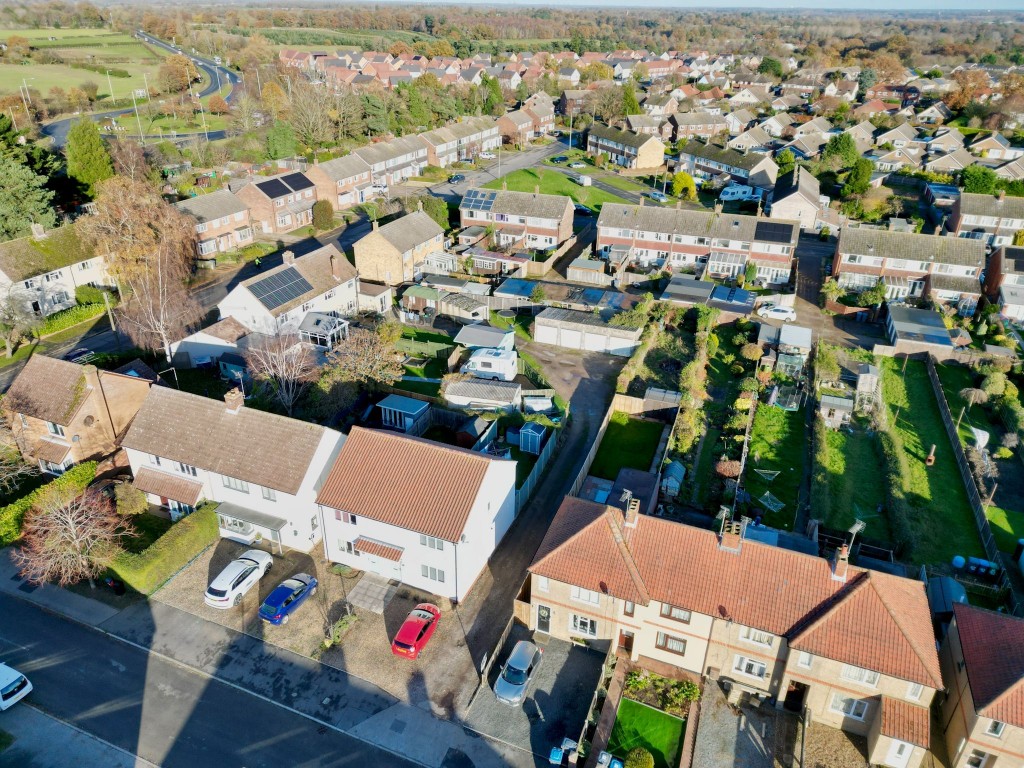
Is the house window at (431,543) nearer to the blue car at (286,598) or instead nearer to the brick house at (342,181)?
the blue car at (286,598)

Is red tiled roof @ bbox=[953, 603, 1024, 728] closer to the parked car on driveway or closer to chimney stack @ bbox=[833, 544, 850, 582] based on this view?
chimney stack @ bbox=[833, 544, 850, 582]

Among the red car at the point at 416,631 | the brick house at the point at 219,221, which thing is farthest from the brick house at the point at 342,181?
the red car at the point at 416,631

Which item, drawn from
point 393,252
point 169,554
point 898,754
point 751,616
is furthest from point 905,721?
point 393,252

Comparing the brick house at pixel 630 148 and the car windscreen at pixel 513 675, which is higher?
the brick house at pixel 630 148

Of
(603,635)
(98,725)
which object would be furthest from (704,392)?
(98,725)

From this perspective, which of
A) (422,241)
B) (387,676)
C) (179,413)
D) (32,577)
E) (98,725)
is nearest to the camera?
(98,725)

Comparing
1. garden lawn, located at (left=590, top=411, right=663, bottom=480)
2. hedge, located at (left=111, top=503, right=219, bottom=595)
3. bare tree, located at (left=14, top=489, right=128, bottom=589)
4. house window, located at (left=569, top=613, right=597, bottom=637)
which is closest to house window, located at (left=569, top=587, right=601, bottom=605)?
house window, located at (left=569, top=613, right=597, bottom=637)

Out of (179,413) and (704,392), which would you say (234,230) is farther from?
(704,392)
